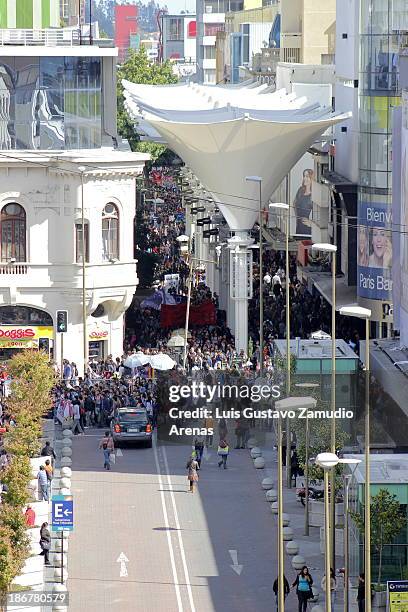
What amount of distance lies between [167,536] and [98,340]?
80.1ft

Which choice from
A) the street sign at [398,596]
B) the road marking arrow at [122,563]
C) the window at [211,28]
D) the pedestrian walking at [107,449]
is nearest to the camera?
the street sign at [398,596]

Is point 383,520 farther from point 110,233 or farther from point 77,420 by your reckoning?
point 110,233

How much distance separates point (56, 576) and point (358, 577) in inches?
227

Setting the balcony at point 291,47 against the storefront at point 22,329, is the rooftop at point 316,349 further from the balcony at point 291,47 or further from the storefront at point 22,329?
the balcony at point 291,47

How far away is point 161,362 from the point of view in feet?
196

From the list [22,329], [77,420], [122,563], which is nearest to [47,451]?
[77,420]

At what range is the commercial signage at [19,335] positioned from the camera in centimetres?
6775

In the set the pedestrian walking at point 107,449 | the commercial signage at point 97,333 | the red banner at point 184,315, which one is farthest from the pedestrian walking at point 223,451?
the red banner at point 184,315

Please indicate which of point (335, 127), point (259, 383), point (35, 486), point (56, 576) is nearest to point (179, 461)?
point (259, 383)

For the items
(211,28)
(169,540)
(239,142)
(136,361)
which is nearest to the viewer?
(169,540)

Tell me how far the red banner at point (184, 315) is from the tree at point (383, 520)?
33213 mm

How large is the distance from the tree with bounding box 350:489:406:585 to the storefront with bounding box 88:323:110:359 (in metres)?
31.4

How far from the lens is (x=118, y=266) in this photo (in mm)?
68438

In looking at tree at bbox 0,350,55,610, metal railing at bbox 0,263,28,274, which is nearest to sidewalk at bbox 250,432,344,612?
tree at bbox 0,350,55,610
